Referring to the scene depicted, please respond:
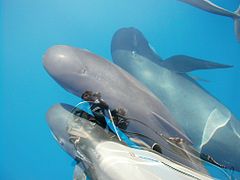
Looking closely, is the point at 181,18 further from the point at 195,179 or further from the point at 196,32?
the point at 195,179

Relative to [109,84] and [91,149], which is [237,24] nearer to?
[109,84]

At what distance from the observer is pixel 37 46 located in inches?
51.6

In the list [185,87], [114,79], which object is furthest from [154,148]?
[185,87]

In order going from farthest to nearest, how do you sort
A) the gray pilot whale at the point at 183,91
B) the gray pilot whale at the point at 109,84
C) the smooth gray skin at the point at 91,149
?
the gray pilot whale at the point at 183,91
the gray pilot whale at the point at 109,84
the smooth gray skin at the point at 91,149

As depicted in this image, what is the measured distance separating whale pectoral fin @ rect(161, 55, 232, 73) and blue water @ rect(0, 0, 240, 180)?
0.02m

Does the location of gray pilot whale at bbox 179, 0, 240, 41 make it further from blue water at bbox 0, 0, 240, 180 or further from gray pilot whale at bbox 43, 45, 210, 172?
gray pilot whale at bbox 43, 45, 210, 172

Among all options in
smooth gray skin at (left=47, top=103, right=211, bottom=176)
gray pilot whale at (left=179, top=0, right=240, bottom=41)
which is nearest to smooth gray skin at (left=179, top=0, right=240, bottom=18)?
gray pilot whale at (left=179, top=0, right=240, bottom=41)

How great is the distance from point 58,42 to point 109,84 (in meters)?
0.27

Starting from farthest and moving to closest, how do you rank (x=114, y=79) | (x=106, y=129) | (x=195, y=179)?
1. (x=114, y=79)
2. (x=106, y=129)
3. (x=195, y=179)

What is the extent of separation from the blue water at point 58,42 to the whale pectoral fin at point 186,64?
0.08ft

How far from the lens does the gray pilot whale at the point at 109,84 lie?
4.04ft

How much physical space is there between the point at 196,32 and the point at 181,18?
92 millimetres

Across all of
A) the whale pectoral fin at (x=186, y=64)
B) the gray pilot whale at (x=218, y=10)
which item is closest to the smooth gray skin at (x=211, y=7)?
the gray pilot whale at (x=218, y=10)

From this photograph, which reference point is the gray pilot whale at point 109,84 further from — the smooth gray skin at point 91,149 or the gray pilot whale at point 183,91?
the smooth gray skin at point 91,149
